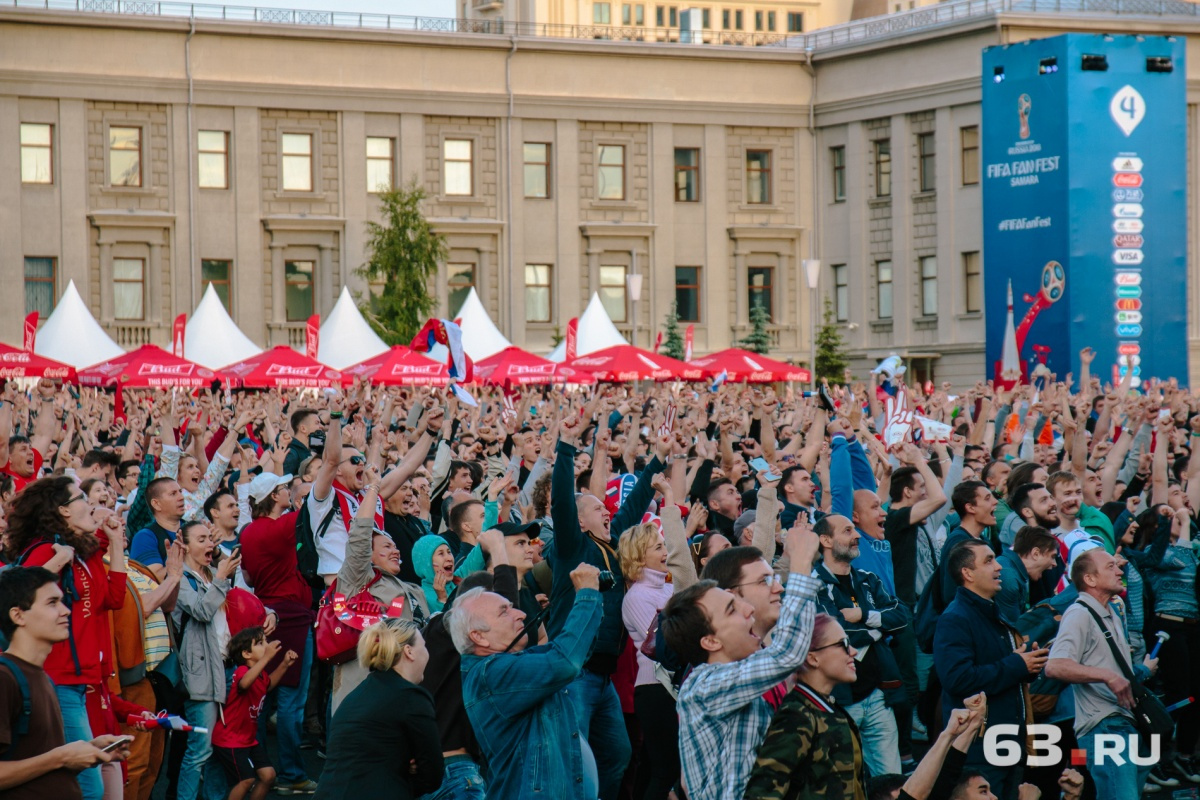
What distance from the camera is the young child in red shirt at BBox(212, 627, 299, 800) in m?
9.32

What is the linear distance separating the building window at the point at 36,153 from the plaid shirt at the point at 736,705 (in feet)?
142

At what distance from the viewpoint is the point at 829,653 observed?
563cm

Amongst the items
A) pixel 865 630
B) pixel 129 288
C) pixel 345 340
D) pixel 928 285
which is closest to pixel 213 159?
pixel 129 288

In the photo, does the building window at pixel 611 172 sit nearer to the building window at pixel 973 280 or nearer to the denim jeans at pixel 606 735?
the building window at pixel 973 280

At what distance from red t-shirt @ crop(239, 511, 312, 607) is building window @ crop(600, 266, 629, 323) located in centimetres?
3978

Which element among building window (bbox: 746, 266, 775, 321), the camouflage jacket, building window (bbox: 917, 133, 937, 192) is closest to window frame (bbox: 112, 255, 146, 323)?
building window (bbox: 746, 266, 775, 321)

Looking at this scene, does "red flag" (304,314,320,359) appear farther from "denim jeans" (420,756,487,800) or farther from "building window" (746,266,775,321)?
"denim jeans" (420,756,487,800)

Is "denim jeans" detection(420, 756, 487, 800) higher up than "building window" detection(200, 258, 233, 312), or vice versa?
"building window" detection(200, 258, 233, 312)

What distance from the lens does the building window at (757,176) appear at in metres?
51.5

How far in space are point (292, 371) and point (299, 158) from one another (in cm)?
1840

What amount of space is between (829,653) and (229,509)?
5.71 meters

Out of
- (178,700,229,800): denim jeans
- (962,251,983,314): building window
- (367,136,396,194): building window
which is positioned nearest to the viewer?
(178,700,229,800): denim jeans

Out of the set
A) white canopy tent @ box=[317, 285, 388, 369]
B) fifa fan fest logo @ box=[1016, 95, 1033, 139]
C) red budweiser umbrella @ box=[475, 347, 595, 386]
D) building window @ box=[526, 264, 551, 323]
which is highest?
fifa fan fest logo @ box=[1016, 95, 1033, 139]

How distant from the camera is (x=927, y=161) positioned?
49.1 metres
